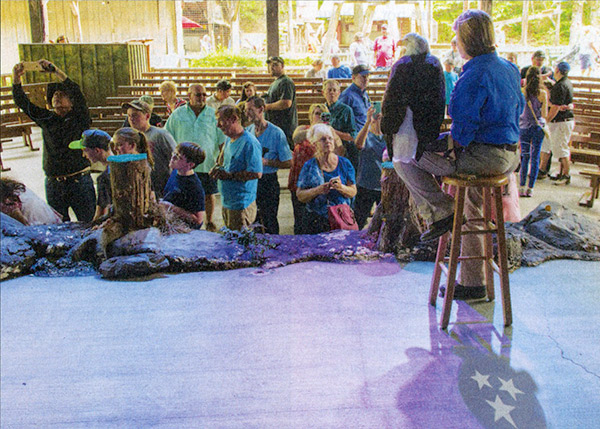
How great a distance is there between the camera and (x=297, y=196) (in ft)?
18.3

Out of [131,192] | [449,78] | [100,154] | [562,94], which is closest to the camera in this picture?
[131,192]

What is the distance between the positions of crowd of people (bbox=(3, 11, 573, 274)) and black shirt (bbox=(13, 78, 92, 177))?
0.03 feet

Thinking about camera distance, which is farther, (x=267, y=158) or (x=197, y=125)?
(x=197, y=125)

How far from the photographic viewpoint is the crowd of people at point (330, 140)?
11.2 ft

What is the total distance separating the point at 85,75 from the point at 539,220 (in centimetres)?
593

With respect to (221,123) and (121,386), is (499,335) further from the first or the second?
(221,123)

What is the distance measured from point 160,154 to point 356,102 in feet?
7.75

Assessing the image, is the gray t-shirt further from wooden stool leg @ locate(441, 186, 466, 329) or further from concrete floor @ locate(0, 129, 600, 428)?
wooden stool leg @ locate(441, 186, 466, 329)

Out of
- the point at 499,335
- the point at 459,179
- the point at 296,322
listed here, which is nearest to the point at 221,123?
the point at 296,322

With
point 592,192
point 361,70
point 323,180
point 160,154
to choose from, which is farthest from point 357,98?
point 592,192

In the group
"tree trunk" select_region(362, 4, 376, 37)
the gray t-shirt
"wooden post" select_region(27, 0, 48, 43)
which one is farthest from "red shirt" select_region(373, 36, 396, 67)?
the gray t-shirt

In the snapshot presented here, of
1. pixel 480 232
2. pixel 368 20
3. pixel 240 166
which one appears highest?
pixel 368 20

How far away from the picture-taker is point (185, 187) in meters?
5.47

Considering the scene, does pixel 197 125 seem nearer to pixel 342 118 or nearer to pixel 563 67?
pixel 342 118
